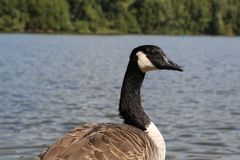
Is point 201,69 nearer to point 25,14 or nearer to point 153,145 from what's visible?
point 153,145

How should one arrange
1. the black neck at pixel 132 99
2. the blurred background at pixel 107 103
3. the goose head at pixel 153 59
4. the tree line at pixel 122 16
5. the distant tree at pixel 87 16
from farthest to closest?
the distant tree at pixel 87 16, the tree line at pixel 122 16, the blurred background at pixel 107 103, the black neck at pixel 132 99, the goose head at pixel 153 59

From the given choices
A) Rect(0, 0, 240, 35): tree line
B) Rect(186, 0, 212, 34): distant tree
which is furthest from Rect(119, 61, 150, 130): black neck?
Rect(186, 0, 212, 34): distant tree

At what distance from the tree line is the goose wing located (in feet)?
345

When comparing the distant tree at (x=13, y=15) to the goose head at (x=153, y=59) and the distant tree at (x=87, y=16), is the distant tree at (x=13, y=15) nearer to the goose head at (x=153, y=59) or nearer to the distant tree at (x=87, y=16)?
the distant tree at (x=87, y=16)

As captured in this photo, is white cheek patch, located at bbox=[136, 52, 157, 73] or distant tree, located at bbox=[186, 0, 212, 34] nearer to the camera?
white cheek patch, located at bbox=[136, 52, 157, 73]

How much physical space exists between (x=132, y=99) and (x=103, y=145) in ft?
6.02

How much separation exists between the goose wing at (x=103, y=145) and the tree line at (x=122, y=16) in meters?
105

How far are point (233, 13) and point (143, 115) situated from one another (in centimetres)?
13348

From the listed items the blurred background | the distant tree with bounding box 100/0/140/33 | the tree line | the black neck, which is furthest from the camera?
the distant tree with bounding box 100/0/140/33

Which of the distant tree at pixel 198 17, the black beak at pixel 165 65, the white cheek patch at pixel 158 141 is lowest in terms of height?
the distant tree at pixel 198 17

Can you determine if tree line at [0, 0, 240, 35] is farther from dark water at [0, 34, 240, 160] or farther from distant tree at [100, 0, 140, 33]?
dark water at [0, 34, 240, 160]

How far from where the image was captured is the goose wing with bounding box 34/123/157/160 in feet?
22.5

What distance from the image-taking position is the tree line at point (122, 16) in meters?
115

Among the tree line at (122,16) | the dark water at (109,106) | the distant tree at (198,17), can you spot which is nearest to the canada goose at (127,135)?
the dark water at (109,106)
